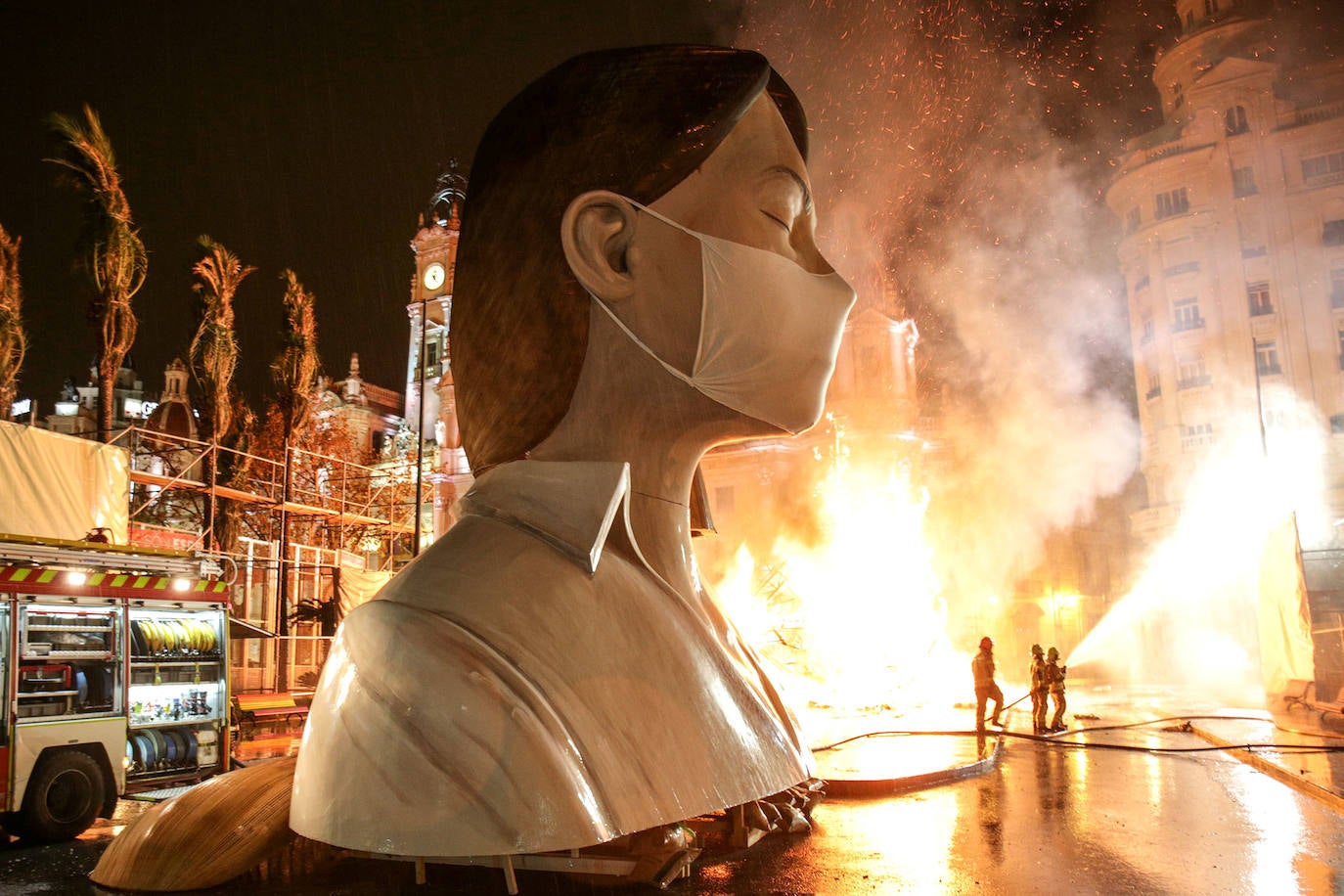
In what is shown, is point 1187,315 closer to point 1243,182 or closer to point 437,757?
Answer: point 1243,182

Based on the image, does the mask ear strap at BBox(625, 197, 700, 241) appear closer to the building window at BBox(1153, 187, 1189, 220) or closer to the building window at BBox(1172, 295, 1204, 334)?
the building window at BBox(1172, 295, 1204, 334)

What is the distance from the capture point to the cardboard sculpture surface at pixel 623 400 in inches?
101

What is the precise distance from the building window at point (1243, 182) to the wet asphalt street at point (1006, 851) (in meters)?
37.4

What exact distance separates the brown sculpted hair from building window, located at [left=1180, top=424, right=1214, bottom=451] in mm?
41510

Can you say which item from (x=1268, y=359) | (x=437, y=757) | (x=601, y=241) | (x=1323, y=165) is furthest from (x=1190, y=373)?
(x=437, y=757)

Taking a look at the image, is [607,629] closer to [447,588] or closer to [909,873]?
[447,588]

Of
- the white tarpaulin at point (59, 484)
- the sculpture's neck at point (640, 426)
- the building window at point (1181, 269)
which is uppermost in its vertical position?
the building window at point (1181, 269)

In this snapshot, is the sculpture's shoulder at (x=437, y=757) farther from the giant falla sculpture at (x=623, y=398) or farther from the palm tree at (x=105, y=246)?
the palm tree at (x=105, y=246)

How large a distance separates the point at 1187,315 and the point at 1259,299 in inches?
107

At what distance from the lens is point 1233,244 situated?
127 feet

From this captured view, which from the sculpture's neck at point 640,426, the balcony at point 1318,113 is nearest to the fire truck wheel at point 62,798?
the sculpture's neck at point 640,426

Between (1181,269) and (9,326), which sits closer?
(9,326)

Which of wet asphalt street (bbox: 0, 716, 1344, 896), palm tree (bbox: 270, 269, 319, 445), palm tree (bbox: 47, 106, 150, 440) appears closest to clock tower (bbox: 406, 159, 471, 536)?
palm tree (bbox: 270, 269, 319, 445)

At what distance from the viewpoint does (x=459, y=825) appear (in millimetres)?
2193
